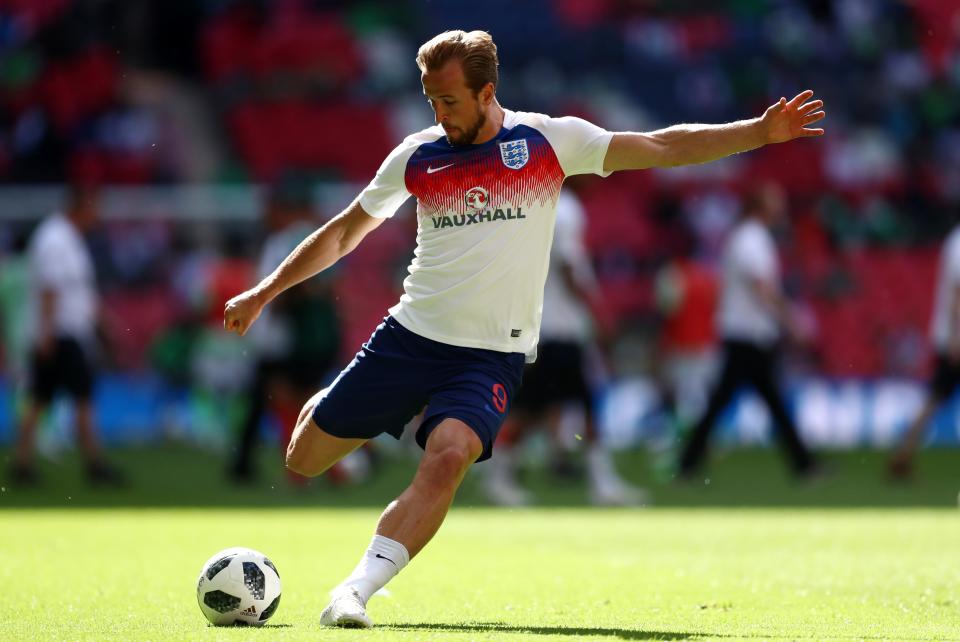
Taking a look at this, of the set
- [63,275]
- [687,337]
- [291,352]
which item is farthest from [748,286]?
[63,275]

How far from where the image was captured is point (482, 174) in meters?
6.38

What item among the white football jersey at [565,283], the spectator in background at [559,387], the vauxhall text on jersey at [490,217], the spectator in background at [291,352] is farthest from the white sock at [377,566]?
the spectator in background at [291,352]

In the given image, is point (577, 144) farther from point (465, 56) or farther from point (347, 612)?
point (347, 612)

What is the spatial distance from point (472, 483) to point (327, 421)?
342 inches

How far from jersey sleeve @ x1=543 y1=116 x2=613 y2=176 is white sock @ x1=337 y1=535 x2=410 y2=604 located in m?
1.71

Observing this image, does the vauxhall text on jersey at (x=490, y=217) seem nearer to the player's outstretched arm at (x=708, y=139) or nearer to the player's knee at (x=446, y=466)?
the player's outstretched arm at (x=708, y=139)

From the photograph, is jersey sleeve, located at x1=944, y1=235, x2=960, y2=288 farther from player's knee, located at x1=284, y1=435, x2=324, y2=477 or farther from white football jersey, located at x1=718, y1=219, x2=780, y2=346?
player's knee, located at x1=284, y1=435, x2=324, y2=477

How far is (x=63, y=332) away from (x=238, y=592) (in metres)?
8.96

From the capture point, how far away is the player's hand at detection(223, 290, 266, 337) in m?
6.55

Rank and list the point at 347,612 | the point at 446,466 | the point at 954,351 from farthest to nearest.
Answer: the point at 954,351, the point at 446,466, the point at 347,612

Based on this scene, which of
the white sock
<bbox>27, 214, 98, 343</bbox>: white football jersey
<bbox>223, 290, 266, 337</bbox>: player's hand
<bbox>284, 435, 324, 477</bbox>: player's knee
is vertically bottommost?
<bbox>27, 214, 98, 343</bbox>: white football jersey

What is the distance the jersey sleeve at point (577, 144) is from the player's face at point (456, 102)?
0.31m

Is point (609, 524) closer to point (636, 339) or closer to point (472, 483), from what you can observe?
point (472, 483)

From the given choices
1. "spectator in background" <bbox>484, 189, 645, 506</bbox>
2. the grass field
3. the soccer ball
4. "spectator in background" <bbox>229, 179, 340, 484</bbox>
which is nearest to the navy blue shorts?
the soccer ball
